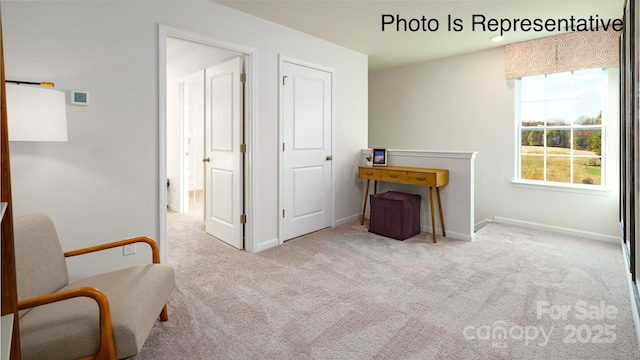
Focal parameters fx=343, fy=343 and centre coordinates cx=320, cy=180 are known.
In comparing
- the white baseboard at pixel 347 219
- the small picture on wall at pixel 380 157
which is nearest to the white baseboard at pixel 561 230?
the small picture on wall at pixel 380 157

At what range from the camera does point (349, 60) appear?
470 cm

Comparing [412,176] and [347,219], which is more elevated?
[412,176]

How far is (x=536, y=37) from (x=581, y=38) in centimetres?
45

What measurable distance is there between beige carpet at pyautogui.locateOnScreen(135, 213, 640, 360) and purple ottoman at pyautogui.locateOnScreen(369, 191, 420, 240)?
0.20 m

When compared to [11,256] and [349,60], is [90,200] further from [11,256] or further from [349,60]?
[349,60]

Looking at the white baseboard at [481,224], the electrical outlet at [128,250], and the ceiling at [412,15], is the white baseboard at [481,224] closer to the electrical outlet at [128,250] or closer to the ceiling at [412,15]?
the ceiling at [412,15]

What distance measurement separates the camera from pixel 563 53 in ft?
13.3

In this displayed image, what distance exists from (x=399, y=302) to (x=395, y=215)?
1.64 meters

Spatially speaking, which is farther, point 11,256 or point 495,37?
point 495,37

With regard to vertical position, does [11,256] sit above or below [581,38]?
below

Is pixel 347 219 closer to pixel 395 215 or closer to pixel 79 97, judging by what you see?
pixel 395 215

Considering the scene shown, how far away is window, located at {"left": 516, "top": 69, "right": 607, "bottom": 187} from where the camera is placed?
404 centimetres

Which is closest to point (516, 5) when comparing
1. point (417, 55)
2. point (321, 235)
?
point (417, 55)

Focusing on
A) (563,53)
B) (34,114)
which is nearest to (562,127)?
(563,53)
